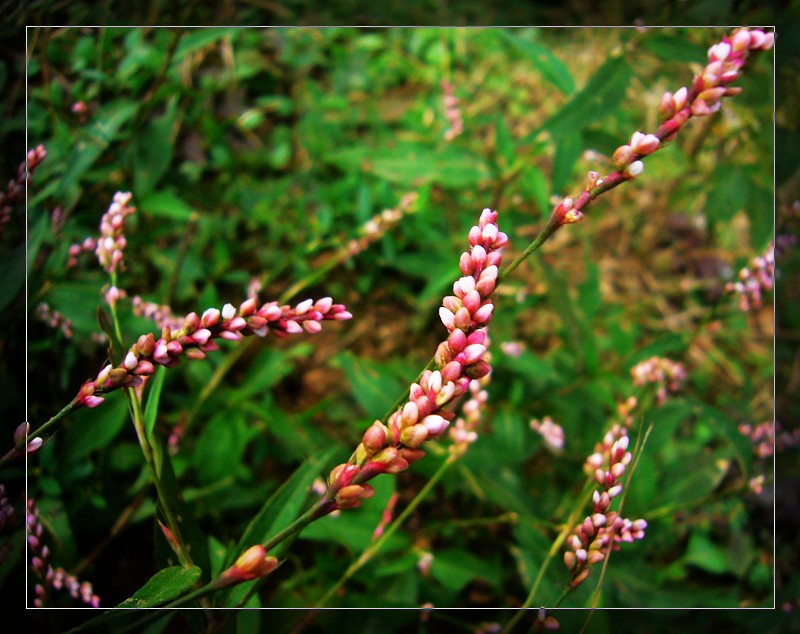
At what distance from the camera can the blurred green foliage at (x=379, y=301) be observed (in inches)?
50.4


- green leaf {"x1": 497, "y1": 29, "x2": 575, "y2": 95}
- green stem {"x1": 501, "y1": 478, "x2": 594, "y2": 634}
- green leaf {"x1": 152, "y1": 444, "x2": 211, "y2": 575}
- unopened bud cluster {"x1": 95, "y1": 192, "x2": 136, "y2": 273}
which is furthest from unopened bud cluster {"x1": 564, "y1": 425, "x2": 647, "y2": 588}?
green leaf {"x1": 497, "y1": 29, "x2": 575, "y2": 95}

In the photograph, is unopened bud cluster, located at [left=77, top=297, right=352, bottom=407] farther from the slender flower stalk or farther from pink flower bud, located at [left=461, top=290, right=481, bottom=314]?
the slender flower stalk

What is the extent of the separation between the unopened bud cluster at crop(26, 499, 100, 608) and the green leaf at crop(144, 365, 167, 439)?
273 mm

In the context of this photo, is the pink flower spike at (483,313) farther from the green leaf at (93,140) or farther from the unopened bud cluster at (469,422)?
the green leaf at (93,140)

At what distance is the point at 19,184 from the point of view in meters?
1.18

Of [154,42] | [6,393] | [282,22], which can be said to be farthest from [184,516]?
[282,22]

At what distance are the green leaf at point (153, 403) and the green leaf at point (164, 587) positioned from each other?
0.61 feet

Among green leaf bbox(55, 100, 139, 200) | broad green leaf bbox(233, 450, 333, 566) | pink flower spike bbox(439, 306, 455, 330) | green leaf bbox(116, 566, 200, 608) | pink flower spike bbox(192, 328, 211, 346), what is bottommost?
broad green leaf bbox(233, 450, 333, 566)

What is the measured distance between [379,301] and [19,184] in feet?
3.74

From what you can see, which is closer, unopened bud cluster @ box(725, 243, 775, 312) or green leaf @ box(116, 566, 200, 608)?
green leaf @ box(116, 566, 200, 608)

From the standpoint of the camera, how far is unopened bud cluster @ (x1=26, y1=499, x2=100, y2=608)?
3.38 feet

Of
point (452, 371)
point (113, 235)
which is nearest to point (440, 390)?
point (452, 371)

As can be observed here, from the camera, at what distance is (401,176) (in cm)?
178

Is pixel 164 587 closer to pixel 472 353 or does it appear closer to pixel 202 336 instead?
pixel 202 336
